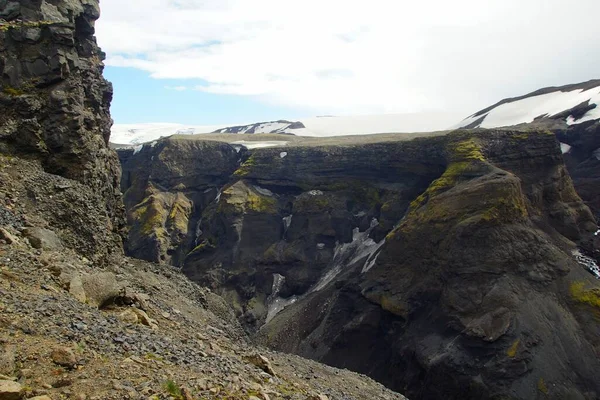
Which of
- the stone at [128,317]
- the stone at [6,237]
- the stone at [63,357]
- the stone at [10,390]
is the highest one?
the stone at [6,237]

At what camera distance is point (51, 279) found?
14094 millimetres

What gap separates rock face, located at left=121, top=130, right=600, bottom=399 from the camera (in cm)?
4512

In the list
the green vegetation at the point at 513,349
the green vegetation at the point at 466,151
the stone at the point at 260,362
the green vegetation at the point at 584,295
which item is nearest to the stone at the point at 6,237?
the stone at the point at 260,362

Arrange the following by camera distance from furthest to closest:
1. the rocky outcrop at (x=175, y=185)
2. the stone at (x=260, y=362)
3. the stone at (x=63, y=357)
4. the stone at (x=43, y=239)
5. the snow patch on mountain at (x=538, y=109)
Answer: the rocky outcrop at (x=175, y=185), the snow patch on mountain at (x=538, y=109), the stone at (x=43, y=239), the stone at (x=260, y=362), the stone at (x=63, y=357)

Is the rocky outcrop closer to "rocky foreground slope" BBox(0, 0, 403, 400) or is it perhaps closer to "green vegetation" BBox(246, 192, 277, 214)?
"green vegetation" BBox(246, 192, 277, 214)

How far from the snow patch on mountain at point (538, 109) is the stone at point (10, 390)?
92677 millimetres

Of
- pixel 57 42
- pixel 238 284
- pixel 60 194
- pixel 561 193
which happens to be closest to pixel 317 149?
pixel 238 284

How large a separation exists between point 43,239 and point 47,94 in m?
12.6

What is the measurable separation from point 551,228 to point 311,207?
1552 inches

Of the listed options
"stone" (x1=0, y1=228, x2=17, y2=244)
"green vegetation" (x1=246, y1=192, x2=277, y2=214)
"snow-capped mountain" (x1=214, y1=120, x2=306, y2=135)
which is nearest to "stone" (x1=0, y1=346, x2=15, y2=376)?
"stone" (x1=0, y1=228, x2=17, y2=244)

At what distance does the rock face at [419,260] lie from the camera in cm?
4512

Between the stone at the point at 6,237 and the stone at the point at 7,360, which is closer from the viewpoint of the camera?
the stone at the point at 7,360

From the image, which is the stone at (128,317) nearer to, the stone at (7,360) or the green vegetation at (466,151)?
the stone at (7,360)

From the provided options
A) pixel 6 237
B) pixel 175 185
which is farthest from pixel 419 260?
pixel 175 185
